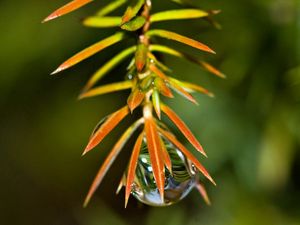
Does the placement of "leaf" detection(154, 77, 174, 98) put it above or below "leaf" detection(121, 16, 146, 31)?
below

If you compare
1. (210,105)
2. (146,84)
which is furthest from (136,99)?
(210,105)

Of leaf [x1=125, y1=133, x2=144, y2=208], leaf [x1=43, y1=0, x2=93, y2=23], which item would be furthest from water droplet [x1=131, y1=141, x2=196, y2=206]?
leaf [x1=43, y1=0, x2=93, y2=23]

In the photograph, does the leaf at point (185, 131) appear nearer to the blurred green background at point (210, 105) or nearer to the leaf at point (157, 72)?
the leaf at point (157, 72)

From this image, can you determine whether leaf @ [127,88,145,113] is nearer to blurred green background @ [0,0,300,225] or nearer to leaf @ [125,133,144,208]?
leaf @ [125,133,144,208]

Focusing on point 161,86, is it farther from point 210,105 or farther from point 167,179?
point 210,105

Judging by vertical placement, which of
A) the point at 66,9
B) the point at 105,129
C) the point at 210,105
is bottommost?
the point at 210,105

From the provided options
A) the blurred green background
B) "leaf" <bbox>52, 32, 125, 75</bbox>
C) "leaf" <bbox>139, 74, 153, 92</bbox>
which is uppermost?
"leaf" <bbox>52, 32, 125, 75</bbox>

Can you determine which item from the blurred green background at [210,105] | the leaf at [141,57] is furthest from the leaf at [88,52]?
the blurred green background at [210,105]

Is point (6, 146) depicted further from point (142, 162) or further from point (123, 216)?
point (142, 162)
